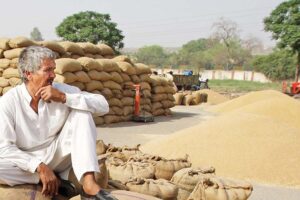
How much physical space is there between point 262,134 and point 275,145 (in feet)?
1.31

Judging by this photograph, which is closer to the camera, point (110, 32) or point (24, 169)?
point (24, 169)

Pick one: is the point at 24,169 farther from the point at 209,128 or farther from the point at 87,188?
the point at 209,128

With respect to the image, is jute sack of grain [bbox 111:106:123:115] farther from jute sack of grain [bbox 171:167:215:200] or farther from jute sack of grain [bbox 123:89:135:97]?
jute sack of grain [bbox 171:167:215:200]

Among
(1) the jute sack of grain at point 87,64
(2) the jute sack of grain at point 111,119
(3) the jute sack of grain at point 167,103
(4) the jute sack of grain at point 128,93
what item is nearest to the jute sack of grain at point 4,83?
(1) the jute sack of grain at point 87,64

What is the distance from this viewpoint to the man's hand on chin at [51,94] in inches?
92.2

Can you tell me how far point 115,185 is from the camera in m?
2.91

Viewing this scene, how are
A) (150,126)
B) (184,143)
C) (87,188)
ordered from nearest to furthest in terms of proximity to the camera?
(87,188) → (184,143) → (150,126)

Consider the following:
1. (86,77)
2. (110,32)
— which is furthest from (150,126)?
(110,32)

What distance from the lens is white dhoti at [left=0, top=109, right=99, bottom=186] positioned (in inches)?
87.7

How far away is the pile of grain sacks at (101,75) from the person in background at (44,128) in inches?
236

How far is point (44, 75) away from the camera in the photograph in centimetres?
237

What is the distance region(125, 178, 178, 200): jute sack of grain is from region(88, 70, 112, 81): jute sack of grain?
6.51 meters

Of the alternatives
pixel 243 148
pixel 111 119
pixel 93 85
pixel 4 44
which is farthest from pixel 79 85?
pixel 243 148

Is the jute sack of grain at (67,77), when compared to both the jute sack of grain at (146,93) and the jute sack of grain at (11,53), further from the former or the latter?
the jute sack of grain at (146,93)
